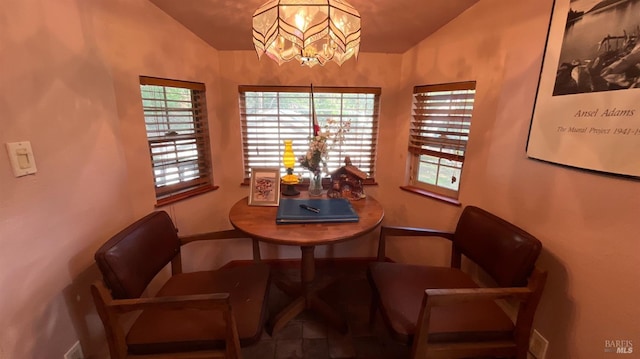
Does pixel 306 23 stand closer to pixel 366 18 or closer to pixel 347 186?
pixel 366 18

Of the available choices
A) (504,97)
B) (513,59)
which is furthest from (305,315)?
(513,59)

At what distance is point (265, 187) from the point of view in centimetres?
187

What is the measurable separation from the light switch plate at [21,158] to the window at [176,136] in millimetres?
690

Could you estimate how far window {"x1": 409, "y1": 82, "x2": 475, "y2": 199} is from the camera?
1845 millimetres

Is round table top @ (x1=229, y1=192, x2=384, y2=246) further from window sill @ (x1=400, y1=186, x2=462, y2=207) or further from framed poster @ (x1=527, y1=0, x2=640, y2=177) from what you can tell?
framed poster @ (x1=527, y1=0, x2=640, y2=177)

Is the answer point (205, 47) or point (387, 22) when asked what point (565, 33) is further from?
point (205, 47)

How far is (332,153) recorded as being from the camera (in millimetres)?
2400

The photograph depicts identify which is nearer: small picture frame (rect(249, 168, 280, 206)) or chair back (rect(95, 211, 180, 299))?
chair back (rect(95, 211, 180, 299))

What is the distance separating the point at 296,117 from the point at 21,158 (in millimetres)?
1672

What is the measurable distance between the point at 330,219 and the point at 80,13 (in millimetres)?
1653

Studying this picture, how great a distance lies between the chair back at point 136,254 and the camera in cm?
109

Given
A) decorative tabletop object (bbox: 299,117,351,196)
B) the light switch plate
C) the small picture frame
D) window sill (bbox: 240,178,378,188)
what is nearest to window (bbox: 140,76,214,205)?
window sill (bbox: 240,178,378,188)

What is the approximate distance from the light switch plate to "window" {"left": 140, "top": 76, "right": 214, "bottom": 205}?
0.69 meters

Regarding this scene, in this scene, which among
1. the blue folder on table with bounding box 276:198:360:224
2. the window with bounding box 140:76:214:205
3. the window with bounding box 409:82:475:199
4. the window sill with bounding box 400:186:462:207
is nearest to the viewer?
the blue folder on table with bounding box 276:198:360:224
